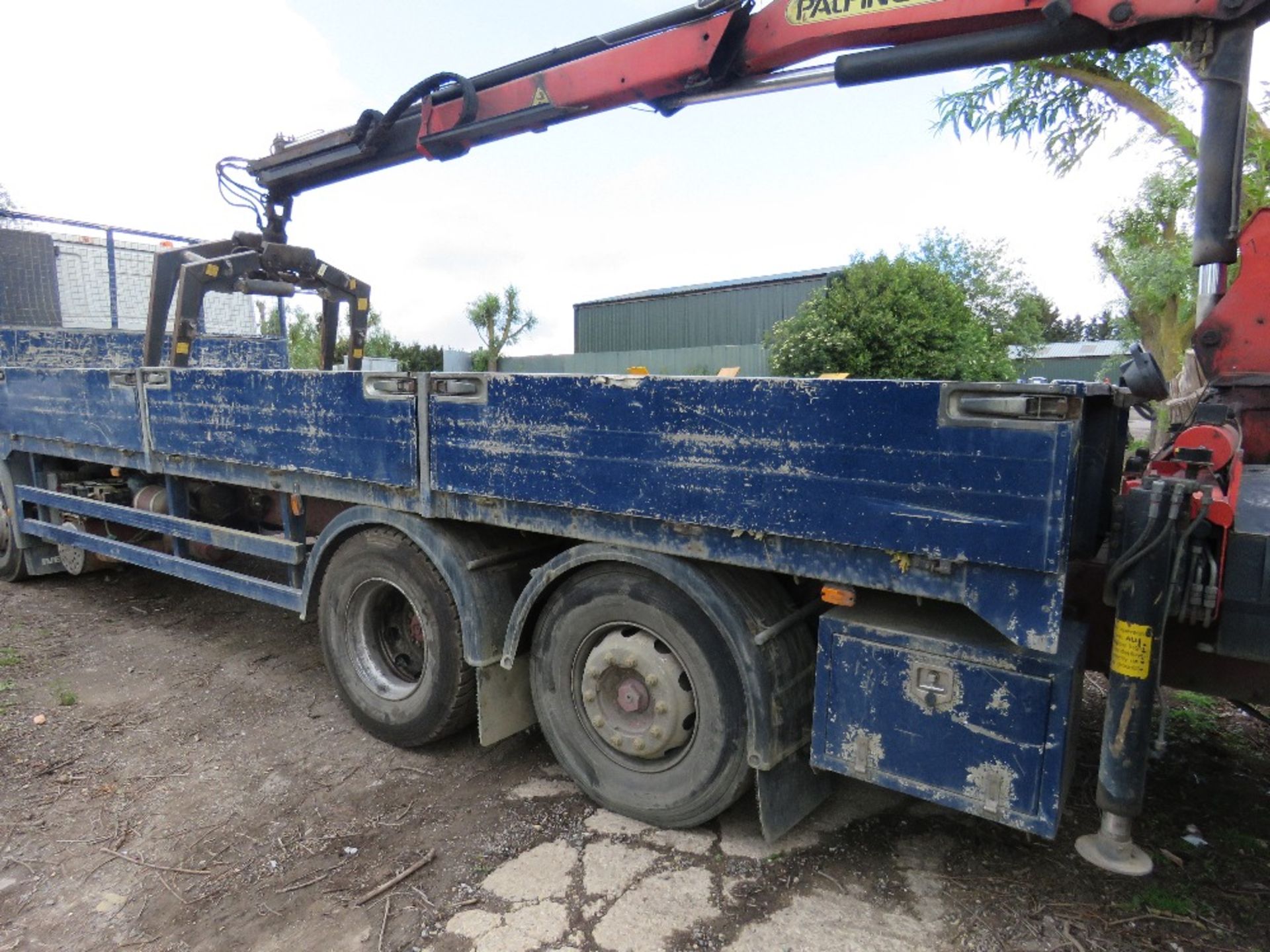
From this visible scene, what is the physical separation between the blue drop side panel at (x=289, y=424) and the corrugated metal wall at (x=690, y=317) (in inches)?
898

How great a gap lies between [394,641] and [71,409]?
10.5 ft

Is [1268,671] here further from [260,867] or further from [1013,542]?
[260,867]

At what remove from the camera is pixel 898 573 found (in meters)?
2.26

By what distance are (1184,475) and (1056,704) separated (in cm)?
75

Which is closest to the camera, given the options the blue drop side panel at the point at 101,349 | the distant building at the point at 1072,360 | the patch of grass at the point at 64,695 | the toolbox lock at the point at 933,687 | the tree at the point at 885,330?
the toolbox lock at the point at 933,687

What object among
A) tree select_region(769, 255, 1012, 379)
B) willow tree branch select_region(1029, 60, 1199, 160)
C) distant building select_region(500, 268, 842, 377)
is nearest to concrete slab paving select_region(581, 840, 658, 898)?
willow tree branch select_region(1029, 60, 1199, 160)

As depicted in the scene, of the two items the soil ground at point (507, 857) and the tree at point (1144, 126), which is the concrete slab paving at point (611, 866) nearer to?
the soil ground at point (507, 857)

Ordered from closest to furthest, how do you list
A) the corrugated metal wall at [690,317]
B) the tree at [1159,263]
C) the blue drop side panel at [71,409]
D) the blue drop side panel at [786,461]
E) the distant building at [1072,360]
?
the blue drop side panel at [786,461] → the blue drop side panel at [71,409] → the tree at [1159,263] → the corrugated metal wall at [690,317] → the distant building at [1072,360]

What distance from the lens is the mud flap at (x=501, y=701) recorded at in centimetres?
330

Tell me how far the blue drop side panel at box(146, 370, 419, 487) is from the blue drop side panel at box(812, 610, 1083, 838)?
6.25 feet

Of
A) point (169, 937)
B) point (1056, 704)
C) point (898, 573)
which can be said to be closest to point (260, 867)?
point (169, 937)

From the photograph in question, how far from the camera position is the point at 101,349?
697 cm

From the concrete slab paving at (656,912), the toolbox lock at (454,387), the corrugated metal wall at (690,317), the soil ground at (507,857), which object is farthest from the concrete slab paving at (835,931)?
→ the corrugated metal wall at (690,317)

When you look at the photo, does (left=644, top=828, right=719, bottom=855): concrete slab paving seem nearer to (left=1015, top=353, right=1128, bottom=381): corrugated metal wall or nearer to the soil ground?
the soil ground
